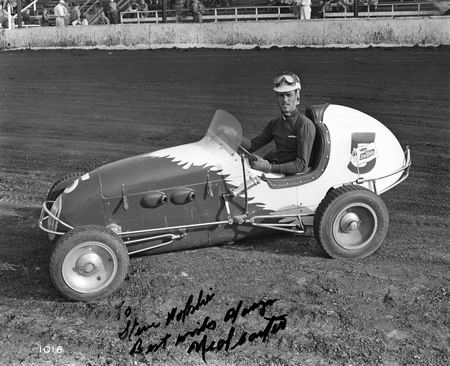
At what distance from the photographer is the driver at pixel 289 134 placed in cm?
598

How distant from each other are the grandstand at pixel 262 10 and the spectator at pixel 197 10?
533 mm

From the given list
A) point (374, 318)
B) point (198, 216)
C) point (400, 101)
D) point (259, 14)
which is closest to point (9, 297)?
point (198, 216)

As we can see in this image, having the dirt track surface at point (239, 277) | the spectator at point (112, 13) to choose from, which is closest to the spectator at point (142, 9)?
the spectator at point (112, 13)

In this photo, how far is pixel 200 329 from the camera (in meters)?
4.63

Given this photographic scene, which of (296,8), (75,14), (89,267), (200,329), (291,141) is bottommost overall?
(200,329)

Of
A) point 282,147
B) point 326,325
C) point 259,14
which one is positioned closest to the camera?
point 326,325

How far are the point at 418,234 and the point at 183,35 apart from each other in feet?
58.0

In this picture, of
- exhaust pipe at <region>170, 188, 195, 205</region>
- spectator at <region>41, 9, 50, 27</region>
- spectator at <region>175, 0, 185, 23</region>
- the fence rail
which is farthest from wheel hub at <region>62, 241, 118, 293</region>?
spectator at <region>41, 9, 50, 27</region>

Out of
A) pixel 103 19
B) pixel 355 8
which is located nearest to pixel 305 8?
pixel 355 8

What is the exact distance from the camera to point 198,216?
226 inches

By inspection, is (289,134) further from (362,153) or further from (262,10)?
(262,10)

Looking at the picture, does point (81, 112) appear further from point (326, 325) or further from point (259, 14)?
point (259, 14)

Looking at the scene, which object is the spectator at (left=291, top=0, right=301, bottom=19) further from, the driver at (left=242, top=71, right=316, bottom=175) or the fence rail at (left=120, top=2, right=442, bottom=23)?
the driver at (left=242, top=71, right=316, bottom=175)

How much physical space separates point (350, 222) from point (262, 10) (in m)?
21.7
